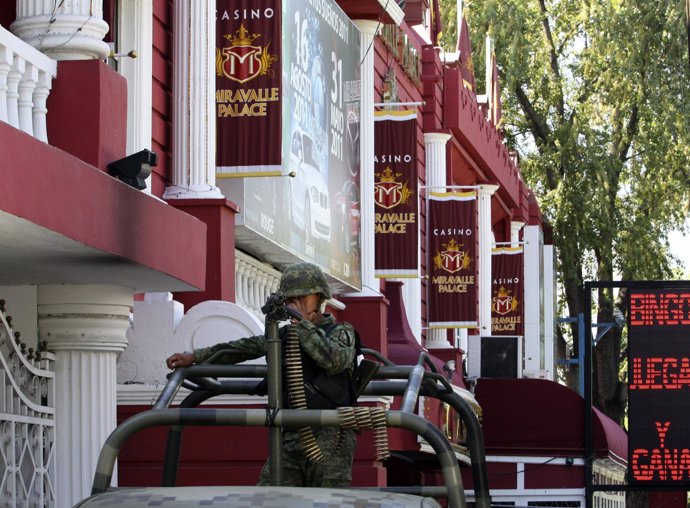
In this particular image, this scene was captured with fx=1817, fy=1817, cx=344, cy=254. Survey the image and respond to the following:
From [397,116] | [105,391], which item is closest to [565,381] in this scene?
[397,116]

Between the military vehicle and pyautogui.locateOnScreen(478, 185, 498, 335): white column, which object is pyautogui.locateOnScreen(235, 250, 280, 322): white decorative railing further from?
pyautogui.locateOnScreen(478, 185, 498, 335): white column

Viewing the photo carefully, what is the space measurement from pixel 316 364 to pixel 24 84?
3.20 meters

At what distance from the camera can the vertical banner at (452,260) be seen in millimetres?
24594

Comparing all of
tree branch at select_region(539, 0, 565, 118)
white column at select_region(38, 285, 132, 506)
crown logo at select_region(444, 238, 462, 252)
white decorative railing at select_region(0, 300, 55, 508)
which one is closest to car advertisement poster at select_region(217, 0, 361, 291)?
white column at select_region(38, 285, 132, 506)

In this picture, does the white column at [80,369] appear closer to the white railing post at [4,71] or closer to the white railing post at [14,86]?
the white railing post at [14,86]

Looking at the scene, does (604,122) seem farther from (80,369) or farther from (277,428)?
(277,428)

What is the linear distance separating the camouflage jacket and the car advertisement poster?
6258 mm

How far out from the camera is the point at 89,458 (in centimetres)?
1034

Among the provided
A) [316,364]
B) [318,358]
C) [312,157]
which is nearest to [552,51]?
[312,157]

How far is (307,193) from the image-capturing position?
16.0 m

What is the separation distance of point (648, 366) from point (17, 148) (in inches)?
435

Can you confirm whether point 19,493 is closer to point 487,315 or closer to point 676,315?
point 676,315

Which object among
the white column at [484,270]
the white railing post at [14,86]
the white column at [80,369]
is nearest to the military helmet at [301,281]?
the white railing post at [14,86]

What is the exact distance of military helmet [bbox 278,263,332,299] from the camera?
7.01 meters
